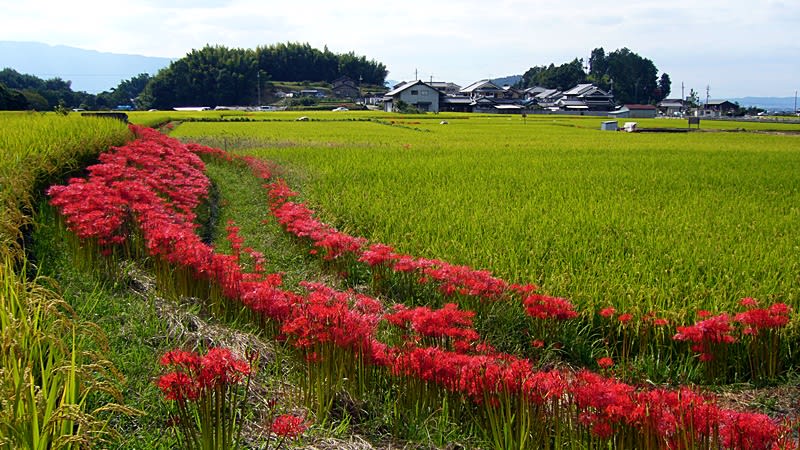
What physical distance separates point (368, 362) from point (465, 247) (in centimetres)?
330

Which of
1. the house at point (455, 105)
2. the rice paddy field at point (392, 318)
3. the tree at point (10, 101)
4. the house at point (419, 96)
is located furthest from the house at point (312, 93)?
the rice paddy field at point (392, 318)

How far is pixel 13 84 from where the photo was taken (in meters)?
84.4

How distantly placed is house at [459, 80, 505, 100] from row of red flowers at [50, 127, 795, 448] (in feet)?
269

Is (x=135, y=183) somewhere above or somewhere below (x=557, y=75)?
below

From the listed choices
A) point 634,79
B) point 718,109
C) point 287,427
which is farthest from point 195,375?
point 634,79

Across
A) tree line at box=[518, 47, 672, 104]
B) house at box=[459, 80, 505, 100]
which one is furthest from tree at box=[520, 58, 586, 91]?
house at box=[459, 80, 505, 100]

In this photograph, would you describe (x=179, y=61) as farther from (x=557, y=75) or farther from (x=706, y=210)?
(x=706, y=210)

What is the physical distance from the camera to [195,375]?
9.24 feet

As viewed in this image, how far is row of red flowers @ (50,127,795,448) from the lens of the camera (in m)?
2.82

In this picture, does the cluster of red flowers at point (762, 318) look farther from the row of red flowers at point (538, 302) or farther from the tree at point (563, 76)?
the tree at point (563, 76)

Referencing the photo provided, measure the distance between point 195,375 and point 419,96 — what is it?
A: 72.1 metres

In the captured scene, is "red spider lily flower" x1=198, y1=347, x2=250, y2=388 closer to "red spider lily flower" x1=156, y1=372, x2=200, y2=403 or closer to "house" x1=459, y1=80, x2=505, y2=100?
"red spider lily flower" x1=156, y1=372, x2=200, y2=403

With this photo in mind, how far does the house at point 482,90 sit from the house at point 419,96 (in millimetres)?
12840

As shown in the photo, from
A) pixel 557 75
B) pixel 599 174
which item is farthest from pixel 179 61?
pixel 599 174
